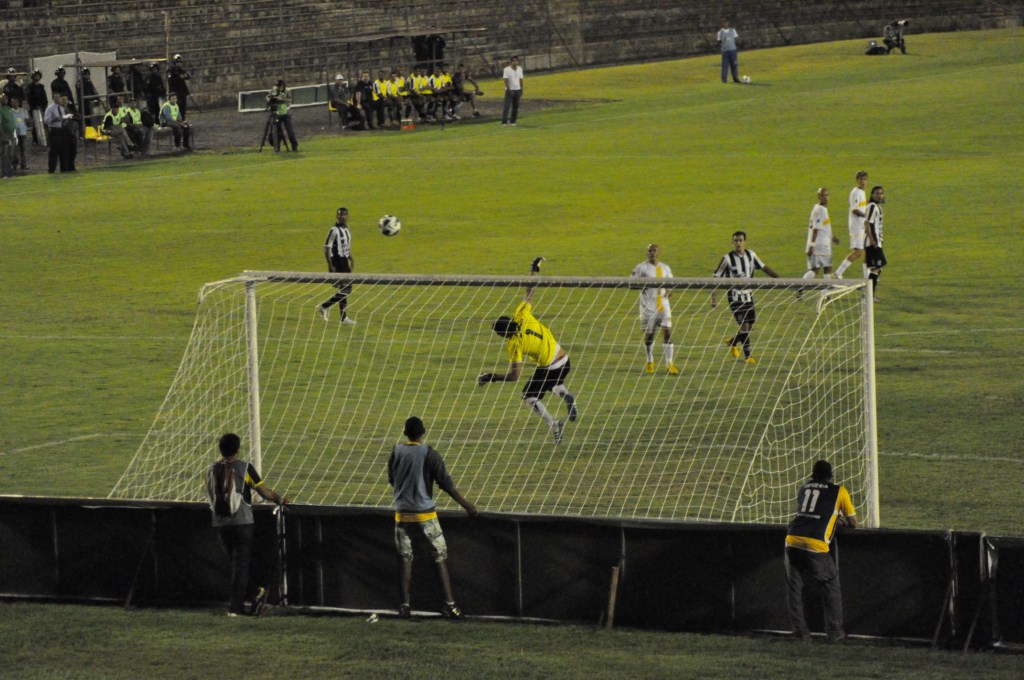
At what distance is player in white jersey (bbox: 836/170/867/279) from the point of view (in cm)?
2739

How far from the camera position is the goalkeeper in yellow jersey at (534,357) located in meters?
18.3

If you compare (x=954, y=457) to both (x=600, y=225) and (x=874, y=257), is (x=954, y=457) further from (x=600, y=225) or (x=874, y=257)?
(x=600, y=225)

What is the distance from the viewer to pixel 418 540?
13.3 meters

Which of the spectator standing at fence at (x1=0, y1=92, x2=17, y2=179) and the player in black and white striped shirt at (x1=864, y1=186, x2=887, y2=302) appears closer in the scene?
the player in black and white striped shirt at (x1=864, y1=186, x2=887, y2=302)

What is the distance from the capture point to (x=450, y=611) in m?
13.3

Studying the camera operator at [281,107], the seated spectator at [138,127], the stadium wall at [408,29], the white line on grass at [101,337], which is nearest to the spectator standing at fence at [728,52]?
the stadium wall at [408,29]

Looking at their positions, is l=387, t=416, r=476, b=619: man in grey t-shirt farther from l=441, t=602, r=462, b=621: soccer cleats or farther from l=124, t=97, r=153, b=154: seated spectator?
l=124, t=97, r=153, b=154: seated spectator

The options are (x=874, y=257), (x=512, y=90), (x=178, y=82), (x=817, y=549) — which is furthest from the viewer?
(x=512, y=90)

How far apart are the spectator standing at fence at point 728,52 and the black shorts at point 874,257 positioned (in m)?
30.2

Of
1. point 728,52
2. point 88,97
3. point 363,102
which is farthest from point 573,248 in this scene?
point 728,52

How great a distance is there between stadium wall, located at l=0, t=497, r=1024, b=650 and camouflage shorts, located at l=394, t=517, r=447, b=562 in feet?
1.09

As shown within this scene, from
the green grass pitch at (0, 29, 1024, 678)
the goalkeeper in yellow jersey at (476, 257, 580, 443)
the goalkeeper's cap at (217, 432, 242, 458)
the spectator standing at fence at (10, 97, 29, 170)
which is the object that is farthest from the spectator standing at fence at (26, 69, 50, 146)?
the goalkeeper's cap at (217, 432, 242, 458)

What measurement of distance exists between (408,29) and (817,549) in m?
49.4

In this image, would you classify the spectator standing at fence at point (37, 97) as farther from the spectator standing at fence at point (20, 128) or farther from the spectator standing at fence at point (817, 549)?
the spectator standing at fence at point (817, 549)
